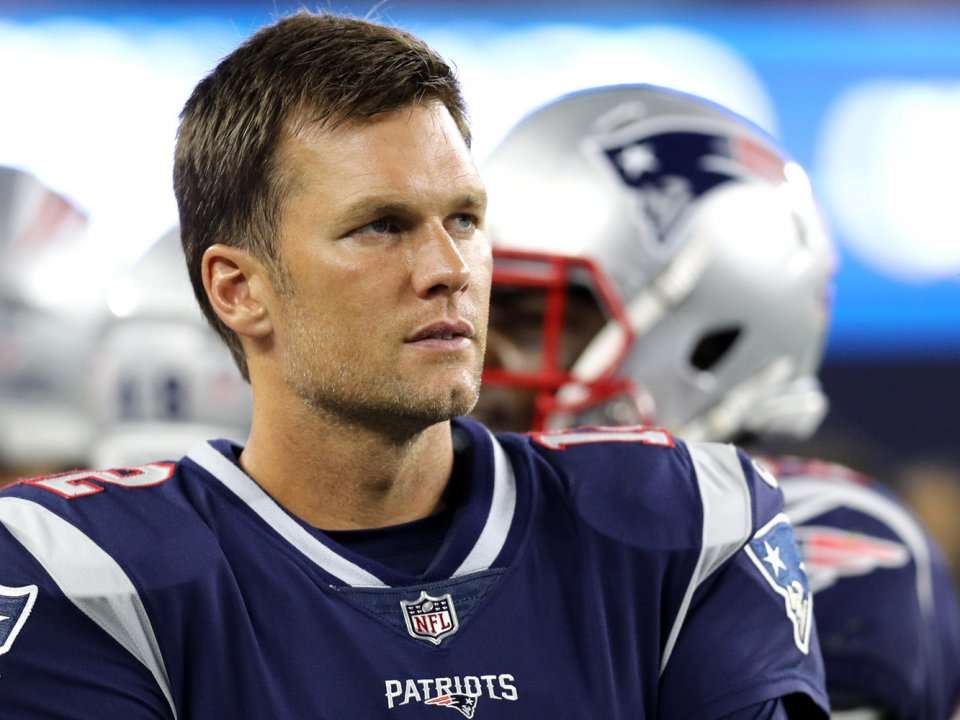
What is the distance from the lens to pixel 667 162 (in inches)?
100

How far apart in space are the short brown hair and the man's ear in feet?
0.06

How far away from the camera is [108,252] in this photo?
3.41 metres

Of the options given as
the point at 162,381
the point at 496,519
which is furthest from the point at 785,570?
the point at 162,381

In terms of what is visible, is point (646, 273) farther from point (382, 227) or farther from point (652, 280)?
point (382, 227)

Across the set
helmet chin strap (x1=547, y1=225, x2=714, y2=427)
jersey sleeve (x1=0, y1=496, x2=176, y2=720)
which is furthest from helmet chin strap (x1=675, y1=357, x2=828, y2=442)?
jersey sleeve (x1=0, y1=496, x2=176, y2=720)

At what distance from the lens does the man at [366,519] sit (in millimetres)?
1534

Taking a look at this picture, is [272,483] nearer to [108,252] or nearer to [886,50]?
[108,252]

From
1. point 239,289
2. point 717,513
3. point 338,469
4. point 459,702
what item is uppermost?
point 239,289

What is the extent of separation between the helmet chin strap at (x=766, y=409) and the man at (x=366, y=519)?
0.72 m

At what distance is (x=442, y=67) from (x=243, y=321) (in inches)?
15.5

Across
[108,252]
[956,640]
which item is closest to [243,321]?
[956,640]

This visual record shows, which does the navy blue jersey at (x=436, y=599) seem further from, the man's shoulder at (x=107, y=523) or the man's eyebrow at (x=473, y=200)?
the man's eyebrow at (x=473, y=200)

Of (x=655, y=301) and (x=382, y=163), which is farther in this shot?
(x=655, y=301)

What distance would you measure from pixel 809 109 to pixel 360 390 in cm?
525
